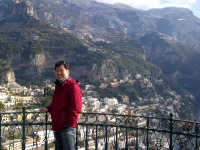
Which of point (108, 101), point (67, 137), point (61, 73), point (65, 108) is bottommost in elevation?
point (108, 101)

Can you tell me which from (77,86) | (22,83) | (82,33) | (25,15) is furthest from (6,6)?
(77,86)

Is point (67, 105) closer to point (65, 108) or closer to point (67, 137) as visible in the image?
point (65, 108)

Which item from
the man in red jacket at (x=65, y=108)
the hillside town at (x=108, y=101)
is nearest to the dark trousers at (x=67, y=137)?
the man in red jacket at (x=65, y=108)

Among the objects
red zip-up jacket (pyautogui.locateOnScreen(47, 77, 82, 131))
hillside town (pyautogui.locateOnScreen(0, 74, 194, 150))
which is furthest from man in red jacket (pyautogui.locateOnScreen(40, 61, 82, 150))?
hillside town (pyautogui.locateOnScreen(0, 74, 194, 150))

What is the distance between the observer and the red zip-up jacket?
3.50 m

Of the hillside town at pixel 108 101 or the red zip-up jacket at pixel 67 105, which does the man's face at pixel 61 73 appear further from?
the hillside town at pixel 108 101

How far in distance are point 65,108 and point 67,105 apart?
0.17 feet

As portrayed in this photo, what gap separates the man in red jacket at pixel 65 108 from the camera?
3510mm

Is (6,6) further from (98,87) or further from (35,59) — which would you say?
(98,87)

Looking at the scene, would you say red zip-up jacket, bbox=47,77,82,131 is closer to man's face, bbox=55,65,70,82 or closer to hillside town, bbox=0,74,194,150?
man's face, bbox=55,65,70,82

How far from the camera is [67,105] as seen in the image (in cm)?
362

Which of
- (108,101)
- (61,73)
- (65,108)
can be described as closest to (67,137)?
(65,108)

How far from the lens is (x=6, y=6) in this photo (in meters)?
81.8

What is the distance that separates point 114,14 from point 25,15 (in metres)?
77.6
